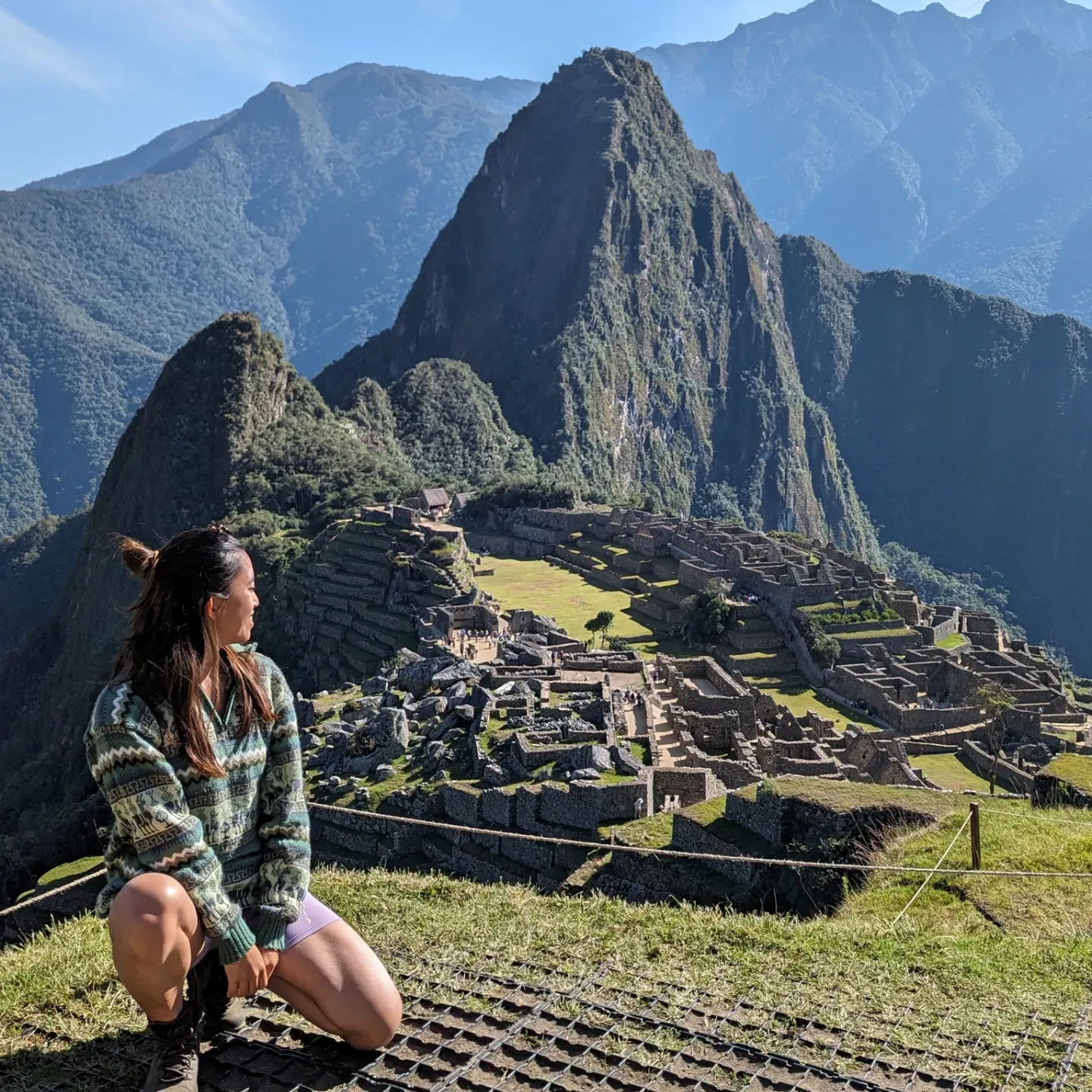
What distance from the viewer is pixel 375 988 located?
4.42 metres

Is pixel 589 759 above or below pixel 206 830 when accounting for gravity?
below

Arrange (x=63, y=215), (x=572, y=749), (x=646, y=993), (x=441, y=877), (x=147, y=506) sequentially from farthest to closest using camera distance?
(x=63, y=215), (x=147, y=506), (x=572, y=749), (x=441, y=877), (x=646, y=993)

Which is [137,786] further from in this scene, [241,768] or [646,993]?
[646,993]

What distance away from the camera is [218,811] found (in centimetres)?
430

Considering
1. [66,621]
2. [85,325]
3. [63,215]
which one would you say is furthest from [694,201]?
[66,621]

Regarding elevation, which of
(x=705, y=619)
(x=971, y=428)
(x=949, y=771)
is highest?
(x=971, y=428)

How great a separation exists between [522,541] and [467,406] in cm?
4122

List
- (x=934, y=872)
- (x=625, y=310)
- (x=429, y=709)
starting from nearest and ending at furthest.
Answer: (x=934, y=872) < (x=429, y=709) < (x=625, y=310)

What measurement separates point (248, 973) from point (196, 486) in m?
69.7

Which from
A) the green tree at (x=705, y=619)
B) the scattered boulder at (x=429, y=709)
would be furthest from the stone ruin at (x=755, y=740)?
the green tree at (x=705, y=619)

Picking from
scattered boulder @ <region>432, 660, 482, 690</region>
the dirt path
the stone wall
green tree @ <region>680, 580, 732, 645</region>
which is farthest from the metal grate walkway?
green tree @ <region>680, 580, 732, 645</region>

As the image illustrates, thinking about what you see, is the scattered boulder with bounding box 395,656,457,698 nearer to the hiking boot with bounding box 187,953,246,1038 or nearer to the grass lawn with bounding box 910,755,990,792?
the grass lawn with bounding box 910,755,990,792

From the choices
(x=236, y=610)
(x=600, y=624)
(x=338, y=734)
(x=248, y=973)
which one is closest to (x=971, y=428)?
(x=600, y=624)

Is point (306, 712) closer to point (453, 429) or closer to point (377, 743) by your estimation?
point (377, 743)
